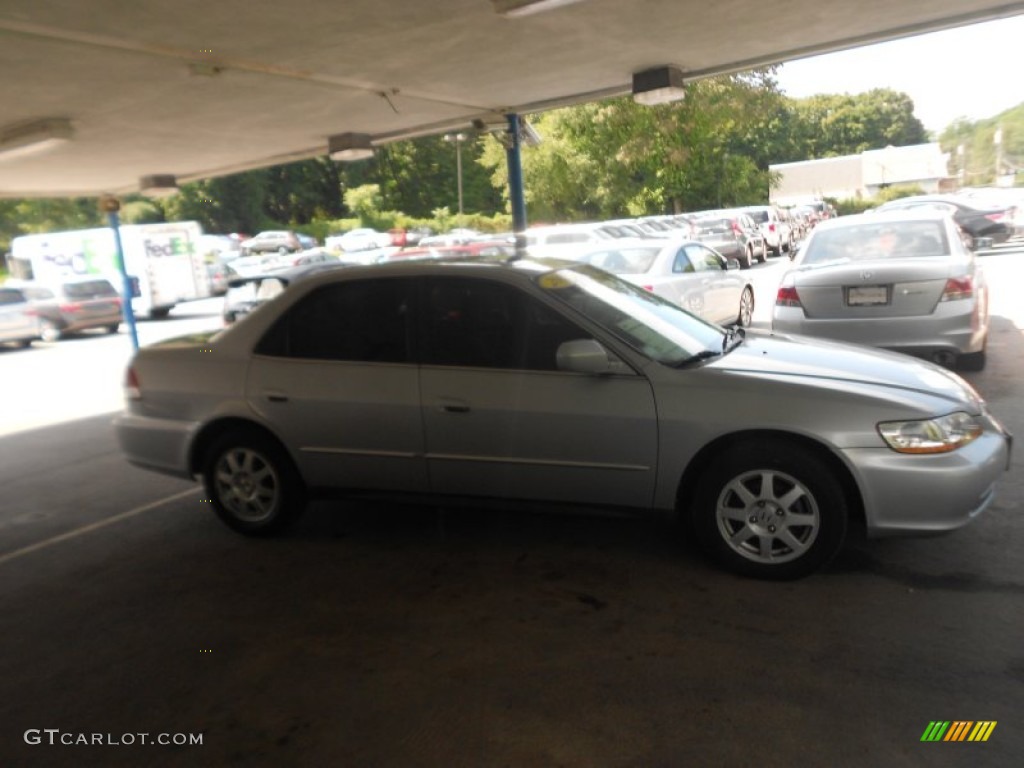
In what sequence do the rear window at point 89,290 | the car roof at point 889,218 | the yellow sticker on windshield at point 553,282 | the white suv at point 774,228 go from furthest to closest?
the white suv at point 774,228 → the rear window at point 89,290 → the car roof at point 889,218 → the yellow sticker on windshield at point 553,282

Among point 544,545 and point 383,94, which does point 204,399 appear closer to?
point 544,545

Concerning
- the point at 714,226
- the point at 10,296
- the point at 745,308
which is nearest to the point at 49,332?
the point at 10,296

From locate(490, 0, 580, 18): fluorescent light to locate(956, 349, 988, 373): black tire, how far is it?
512 cm

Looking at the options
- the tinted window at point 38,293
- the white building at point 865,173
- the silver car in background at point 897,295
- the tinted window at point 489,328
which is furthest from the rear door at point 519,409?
the white building at point 865,173

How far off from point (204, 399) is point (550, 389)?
227 centimetres

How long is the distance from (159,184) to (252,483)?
1323 cm

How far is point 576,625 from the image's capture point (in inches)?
Result: 148

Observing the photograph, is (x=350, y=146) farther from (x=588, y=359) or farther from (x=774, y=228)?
(x=774, y=228)

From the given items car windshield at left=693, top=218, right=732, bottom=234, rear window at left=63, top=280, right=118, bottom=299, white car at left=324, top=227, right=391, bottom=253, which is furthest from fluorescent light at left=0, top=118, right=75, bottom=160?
white car at left=324, top=227, right=391, bottom=253

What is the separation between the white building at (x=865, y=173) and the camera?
225 feet

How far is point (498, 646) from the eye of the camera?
364 centimetres

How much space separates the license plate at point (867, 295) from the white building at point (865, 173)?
61451 millimetres

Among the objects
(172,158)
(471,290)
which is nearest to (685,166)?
(172,158)

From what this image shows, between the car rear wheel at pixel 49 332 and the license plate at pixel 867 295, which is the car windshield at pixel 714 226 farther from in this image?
the car rear wheel at pixel 49 332
